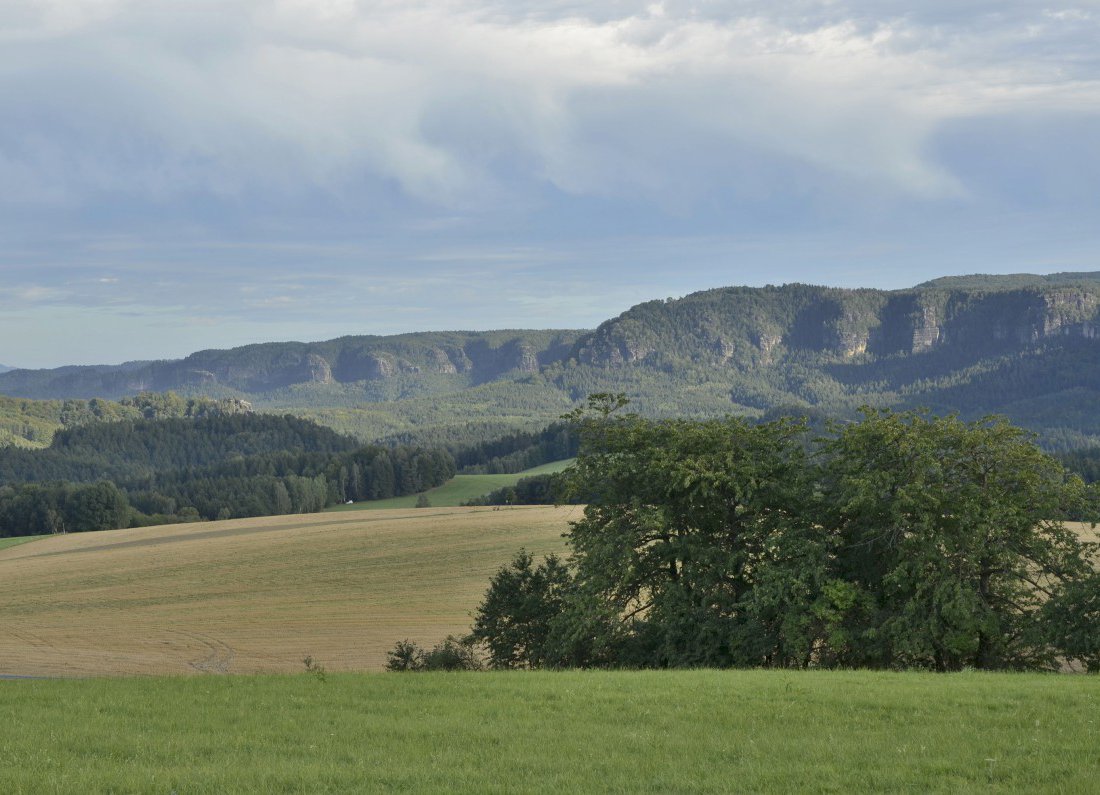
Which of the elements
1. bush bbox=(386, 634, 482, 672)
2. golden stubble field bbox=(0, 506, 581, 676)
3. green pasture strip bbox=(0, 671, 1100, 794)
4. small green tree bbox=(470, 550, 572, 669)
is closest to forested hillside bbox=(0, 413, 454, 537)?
golden stubble field bbox=(0, 506, 581, 676)

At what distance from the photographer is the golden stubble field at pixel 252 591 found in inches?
1948

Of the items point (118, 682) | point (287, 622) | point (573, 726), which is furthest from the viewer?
point (287, 622)

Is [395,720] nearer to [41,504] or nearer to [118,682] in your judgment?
[118,682]

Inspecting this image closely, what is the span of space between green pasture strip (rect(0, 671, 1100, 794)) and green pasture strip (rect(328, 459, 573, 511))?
125 m

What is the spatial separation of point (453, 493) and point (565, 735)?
145 m

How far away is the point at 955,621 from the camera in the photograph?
27844mm

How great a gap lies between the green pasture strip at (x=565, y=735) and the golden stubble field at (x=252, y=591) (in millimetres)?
23021

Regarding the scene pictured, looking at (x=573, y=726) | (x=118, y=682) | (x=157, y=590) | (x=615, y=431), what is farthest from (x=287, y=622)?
(x=573, y=726)

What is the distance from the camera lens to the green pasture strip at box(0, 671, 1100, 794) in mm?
12172

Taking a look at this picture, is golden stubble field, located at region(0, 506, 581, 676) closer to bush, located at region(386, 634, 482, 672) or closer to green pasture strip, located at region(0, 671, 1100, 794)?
bush, located at region(386, 634, 482, 672)

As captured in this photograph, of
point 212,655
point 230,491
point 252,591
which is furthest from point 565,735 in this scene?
point 230,491

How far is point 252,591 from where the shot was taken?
70688 mm

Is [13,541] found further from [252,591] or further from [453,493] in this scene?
[453,493]

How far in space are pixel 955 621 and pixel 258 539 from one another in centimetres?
8046
